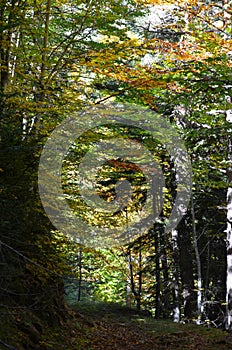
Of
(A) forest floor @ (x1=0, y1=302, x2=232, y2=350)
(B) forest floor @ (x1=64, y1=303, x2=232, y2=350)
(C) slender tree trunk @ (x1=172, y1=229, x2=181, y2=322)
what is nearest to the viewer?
(A) forest floor @ (x1=0, y1=302, x2=232, y2=350)

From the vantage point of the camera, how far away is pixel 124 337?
11.0 meters

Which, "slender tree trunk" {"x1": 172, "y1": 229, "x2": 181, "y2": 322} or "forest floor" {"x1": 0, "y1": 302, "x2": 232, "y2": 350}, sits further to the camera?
"slender tree trunk" {"x1": 172, "y1": 229, "x2": 181, "y2": 322}

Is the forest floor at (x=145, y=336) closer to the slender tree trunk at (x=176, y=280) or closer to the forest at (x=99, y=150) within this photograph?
the forest at (x=99, y=150)

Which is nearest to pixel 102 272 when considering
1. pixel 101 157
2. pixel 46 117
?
pixel 101 157

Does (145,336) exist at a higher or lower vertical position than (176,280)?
lower

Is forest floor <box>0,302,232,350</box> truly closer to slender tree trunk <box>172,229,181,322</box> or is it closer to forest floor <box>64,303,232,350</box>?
forest floor <box>64,303,232,350</box>

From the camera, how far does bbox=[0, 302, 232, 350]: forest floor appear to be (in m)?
7.27

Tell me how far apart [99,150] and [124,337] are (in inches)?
221

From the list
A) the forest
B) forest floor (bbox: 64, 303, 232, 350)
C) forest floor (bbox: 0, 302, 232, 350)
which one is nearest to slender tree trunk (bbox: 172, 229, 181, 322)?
the forest

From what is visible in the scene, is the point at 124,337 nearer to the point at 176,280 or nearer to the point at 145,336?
the point at 145,336

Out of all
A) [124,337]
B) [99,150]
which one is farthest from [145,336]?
[99,150]

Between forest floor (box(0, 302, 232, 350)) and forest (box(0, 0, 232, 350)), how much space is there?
0.18 ft

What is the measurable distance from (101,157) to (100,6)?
562cm

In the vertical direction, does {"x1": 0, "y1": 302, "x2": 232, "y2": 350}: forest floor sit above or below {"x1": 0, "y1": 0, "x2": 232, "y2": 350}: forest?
below
